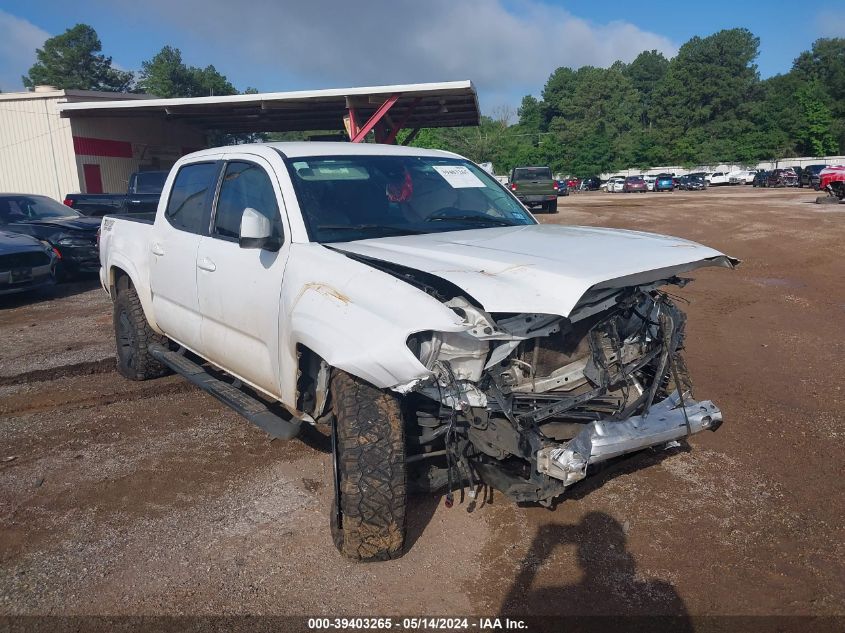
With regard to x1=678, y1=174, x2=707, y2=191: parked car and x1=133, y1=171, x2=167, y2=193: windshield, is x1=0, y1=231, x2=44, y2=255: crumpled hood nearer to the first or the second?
x1=133, y1=171, x2=167, y2=193: windshield

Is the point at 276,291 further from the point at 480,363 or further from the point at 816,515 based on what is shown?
the point at 816,515

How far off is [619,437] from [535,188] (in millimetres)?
24252

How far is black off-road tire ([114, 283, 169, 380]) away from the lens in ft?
18.3

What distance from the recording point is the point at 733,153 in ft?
237

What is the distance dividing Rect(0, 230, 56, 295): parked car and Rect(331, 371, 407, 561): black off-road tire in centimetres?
875

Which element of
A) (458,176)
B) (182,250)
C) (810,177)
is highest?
(458,176)

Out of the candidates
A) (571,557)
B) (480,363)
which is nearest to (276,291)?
(480,363)

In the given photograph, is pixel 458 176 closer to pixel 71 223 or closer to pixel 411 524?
pixel 411 524

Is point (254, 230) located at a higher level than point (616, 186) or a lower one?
→ higher

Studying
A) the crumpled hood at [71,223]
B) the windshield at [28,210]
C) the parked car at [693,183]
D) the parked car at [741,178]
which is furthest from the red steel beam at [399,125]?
the parked car at [741,178]

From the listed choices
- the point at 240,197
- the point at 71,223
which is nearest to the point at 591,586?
the point at 240,197

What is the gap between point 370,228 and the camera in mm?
3916

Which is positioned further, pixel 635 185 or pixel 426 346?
pixel 635 185

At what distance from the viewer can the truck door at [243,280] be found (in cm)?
368
